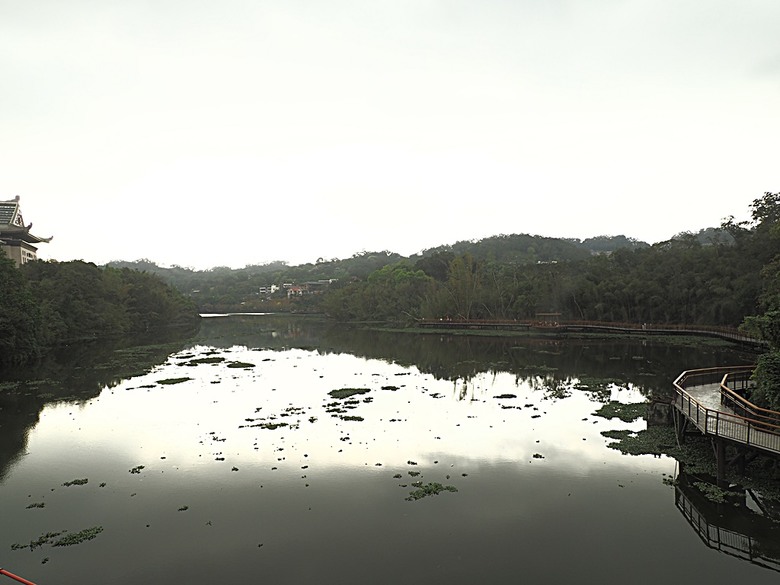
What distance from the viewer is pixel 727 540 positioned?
14406mm

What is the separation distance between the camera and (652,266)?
8150cm

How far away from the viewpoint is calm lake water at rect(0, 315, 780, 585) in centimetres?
1324

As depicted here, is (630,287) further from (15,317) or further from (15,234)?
(15,234)

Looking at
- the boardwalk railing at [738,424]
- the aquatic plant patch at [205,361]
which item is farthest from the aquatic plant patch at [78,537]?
the aquatic plant patch at [205,361]

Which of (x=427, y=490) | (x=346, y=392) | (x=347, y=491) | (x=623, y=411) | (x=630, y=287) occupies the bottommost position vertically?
(x=346, y=392)

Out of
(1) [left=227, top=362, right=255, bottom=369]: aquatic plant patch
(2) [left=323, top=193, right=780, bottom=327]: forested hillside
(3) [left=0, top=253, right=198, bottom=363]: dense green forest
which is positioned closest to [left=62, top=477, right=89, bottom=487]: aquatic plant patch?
(1) [left=227, top=362, right=255, bottom=369]: aquatic plant patch

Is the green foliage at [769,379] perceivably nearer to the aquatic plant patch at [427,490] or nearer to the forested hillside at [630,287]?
the aquatic plant patch at [427,490]

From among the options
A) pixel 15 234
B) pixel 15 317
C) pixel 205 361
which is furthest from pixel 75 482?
pixel 15 234

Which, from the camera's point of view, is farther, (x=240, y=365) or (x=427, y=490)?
(x=240, y=365)

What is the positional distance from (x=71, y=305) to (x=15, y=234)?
27915 millimetres

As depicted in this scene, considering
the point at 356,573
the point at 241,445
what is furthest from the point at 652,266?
the point at 356,573

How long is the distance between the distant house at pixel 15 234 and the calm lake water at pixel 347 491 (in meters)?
62.1

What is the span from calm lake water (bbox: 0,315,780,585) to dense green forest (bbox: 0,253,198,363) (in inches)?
573

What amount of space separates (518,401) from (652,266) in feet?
199
